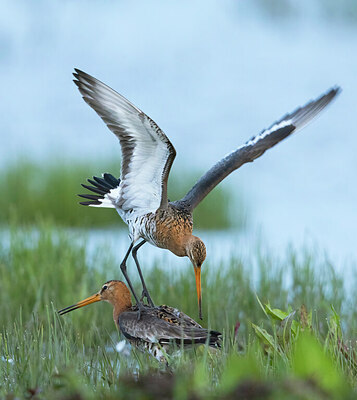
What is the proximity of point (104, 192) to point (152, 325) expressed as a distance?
113cm

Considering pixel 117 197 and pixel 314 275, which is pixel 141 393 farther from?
pixel 314 275

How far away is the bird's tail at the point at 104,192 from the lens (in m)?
5.06

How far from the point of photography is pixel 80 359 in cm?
362

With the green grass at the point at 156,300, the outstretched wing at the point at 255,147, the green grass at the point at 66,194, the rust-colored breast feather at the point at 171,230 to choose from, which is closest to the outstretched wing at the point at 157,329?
the green grass at the point at 156,300

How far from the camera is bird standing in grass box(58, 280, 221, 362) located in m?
4.18

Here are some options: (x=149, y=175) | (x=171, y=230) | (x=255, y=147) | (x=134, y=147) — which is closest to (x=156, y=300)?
(x=171, y=230)

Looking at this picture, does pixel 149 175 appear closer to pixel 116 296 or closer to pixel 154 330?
pixel 116 296

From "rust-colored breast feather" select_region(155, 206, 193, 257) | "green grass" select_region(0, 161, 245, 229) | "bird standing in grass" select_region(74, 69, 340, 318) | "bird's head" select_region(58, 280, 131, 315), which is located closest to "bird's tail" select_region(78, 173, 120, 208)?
"bird standing in grass" select_region(74, 69, 340, 318)

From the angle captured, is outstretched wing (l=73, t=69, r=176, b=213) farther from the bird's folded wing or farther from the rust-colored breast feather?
the bird's folded wing

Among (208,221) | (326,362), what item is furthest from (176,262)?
(208,221)

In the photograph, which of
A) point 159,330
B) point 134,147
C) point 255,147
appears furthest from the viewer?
point 255,147

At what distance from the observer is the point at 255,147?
562 cm

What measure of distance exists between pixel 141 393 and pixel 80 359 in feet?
4.44

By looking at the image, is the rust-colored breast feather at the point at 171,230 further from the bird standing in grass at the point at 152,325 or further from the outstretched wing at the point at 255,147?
the bird standing in grass at the point at 152,325
